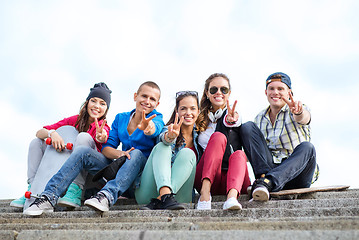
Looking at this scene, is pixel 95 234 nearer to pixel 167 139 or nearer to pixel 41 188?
pixel 167 139

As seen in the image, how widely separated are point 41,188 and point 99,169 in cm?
58

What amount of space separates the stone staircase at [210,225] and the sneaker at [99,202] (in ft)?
0.22

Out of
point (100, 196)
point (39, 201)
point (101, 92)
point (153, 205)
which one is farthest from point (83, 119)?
point (153, 205)

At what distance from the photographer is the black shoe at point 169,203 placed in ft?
9.88

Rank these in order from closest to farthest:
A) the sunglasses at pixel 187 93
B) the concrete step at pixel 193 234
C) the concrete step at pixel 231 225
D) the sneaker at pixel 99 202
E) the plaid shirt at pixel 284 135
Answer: the concrete step at pixel 193 234 → the concrete step at pixel 231 225 → the sneaker at pixel 99 202 → the plaid shirt at pixel 284 135 → the sunglasses at pixel 187 93

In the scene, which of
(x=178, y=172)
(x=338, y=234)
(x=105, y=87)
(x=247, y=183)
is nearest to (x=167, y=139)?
(x=178, y=172)

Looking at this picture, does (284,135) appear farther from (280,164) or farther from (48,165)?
(48,165)

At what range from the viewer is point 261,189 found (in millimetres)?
3090

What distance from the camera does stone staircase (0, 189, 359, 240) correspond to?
1.93m

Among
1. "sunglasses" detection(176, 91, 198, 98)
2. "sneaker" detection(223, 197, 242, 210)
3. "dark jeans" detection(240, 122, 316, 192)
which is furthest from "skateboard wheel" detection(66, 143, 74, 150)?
"sneaker" detection(223, 197, 242, 210)

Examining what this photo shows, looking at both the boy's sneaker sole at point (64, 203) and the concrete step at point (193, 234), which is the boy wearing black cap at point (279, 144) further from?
the boy's sneaker sole at point (64, 203)

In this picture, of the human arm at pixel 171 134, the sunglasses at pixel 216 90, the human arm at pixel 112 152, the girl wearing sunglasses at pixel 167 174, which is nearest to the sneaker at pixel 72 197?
the human arm at pixel 112 152

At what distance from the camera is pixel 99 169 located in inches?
145

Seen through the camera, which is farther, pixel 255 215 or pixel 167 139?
pixel 167 139
